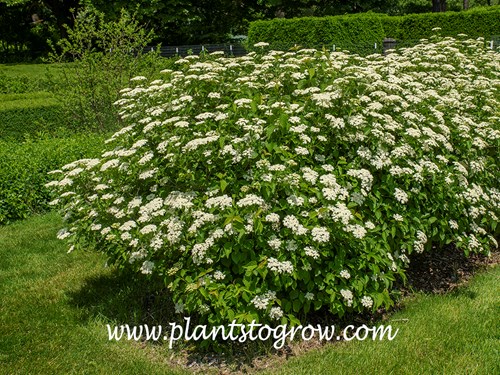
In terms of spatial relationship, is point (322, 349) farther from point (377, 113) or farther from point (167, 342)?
point (377, 113)

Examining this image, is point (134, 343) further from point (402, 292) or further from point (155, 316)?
point (402, 292)

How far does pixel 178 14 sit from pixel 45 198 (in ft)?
79.0

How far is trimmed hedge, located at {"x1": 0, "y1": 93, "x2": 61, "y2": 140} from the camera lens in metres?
11.3

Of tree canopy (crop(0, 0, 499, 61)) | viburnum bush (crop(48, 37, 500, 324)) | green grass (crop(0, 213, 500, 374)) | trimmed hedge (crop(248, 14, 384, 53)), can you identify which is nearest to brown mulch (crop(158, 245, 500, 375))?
green grass (crop(0, 213, 500, 374))

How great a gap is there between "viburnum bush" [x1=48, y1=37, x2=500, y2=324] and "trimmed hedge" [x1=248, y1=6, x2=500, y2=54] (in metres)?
16.3

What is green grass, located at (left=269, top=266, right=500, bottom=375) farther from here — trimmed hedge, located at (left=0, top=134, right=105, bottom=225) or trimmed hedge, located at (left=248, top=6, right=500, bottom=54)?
trimmed hedge, located at (left=248, top=6, right=500, bottom=54)

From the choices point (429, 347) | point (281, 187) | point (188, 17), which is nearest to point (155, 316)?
point (281, 187)

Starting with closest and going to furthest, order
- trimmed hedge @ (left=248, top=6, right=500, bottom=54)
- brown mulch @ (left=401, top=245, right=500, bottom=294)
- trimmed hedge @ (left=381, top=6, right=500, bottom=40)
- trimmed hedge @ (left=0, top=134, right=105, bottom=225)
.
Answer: brown mulch @ (left=401, top=245, right=500, bottom=294) → trimmed hedge @ (left=0, top=134, right=105, bottom=225) → trimmed hedge @ (left=381, top=6, right=500, bottom=40) → trimmed hedge @ (left=248, top=6, right=500, bottom=54)

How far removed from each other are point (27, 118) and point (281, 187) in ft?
30.4

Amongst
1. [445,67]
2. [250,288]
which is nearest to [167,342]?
[250,288]

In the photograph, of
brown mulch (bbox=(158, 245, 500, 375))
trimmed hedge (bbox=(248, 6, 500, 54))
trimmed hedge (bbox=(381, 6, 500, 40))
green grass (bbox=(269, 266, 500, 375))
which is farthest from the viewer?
trimmed hedge (bbox=(248, 6, 500, 54))

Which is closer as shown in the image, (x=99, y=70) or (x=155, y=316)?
(x=155, y=316)

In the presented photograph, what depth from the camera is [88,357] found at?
4.05 m

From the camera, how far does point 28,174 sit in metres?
7.59
